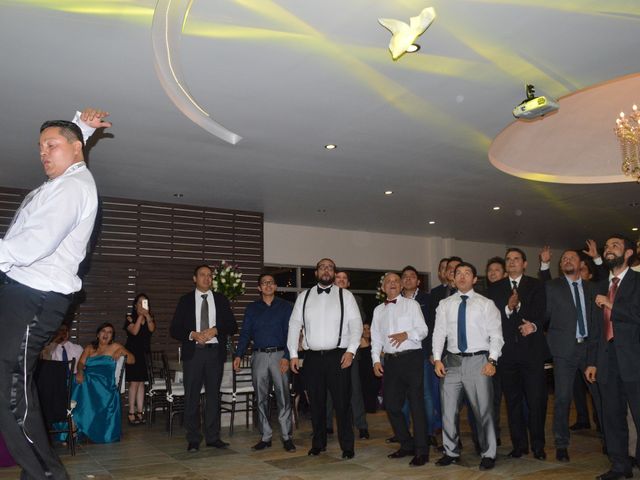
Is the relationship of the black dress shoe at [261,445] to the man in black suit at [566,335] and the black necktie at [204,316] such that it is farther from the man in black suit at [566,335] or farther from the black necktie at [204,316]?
the man in black suit at [566,335]

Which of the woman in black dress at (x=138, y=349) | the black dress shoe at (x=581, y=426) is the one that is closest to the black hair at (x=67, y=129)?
the woman in black dress at (x=138, y=349)

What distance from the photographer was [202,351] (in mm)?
5688

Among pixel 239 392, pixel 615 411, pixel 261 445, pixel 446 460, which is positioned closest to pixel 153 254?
pixel 239 392

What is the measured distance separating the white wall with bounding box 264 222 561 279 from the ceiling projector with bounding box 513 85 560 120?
23.3ft

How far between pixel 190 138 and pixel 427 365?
3.56 metres

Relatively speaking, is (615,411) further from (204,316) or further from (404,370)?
(204,316)

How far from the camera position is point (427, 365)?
579cm

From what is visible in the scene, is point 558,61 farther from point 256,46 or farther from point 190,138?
point 190,138

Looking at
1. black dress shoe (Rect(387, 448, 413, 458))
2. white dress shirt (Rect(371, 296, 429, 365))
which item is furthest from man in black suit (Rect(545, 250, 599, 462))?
black dress shoe (Rect(387, 448, 413, 458))

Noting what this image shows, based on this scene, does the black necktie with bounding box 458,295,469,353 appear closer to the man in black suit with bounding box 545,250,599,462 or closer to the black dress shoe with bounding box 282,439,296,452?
the man in black suit with bounding box 545,250,599,462

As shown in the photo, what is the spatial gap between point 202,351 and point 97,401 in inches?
55.1

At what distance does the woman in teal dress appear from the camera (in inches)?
240

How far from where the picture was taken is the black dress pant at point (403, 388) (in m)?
5.03

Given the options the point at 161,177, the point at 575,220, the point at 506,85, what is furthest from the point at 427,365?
the point at 575,220
